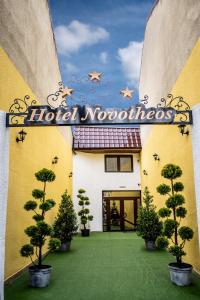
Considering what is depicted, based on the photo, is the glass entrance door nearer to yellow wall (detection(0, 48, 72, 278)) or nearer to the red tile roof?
the red tile roof

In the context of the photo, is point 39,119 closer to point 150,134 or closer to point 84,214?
point 150,134

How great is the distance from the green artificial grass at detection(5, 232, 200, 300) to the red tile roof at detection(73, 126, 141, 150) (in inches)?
281

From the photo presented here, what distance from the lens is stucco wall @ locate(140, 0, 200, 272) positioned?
247 inches

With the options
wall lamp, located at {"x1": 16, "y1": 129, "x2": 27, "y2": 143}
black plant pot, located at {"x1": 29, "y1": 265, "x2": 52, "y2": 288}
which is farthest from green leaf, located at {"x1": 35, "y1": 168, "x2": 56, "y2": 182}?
black plant pot, located at {"x1": 29, "y1": 265, "x2": 52, "y2": 288}

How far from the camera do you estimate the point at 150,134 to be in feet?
41.7

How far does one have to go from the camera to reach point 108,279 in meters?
6.31

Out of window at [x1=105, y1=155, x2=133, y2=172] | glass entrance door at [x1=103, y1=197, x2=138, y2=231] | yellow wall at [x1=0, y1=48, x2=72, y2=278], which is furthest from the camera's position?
window at [x1=105, y1=155, x2=133, y2=172]

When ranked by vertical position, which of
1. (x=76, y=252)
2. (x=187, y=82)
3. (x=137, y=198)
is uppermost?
(x=187, y=82)

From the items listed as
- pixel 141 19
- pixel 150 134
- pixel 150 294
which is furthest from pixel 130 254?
pixel 141 19

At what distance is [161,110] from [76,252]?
6.63 metres

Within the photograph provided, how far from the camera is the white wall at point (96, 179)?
15.9 metres

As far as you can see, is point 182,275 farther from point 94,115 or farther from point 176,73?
point 176,73

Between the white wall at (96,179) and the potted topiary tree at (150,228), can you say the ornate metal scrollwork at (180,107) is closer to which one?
the potted topiary tree at (150,228)

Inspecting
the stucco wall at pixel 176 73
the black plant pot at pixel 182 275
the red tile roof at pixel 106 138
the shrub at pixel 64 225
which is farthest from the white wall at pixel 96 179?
the black plant pot at pixel 182 275
